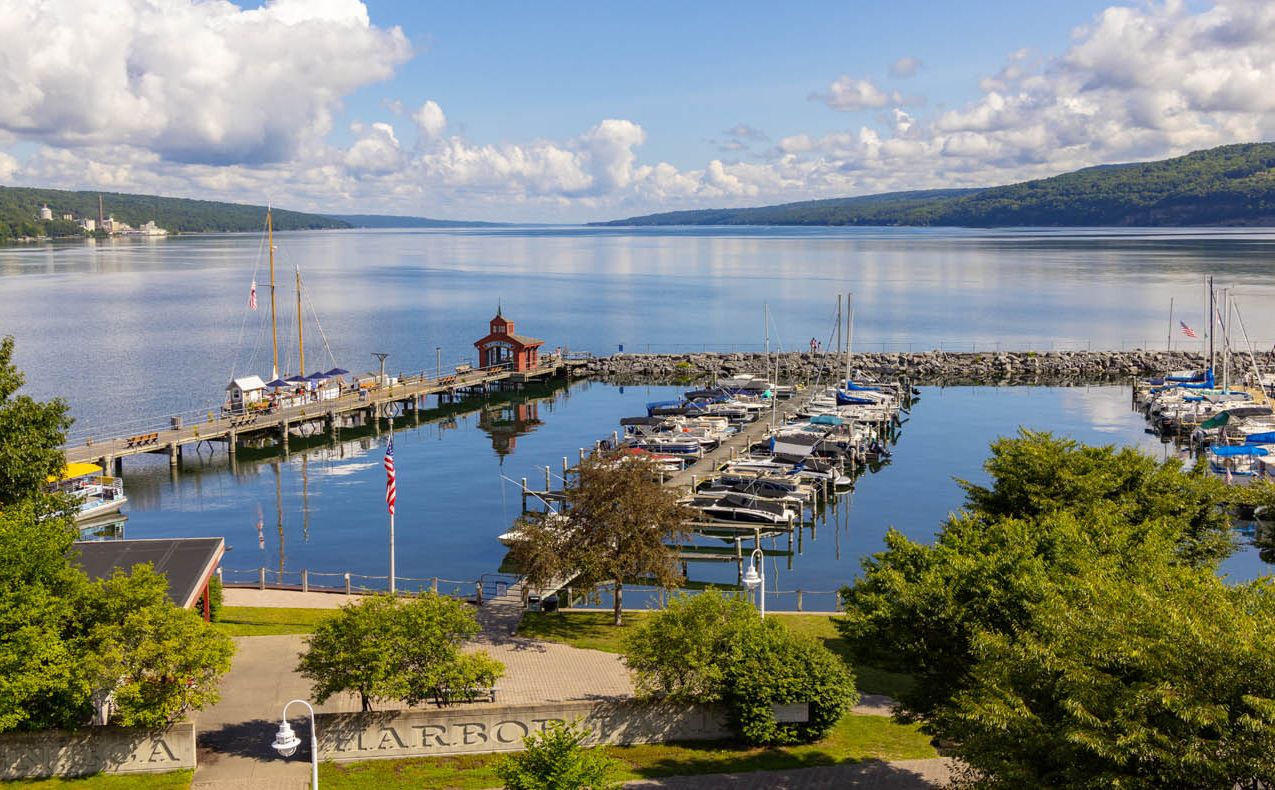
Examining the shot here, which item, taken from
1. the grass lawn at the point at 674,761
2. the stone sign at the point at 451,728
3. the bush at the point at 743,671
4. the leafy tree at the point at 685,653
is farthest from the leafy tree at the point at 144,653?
the bush at the point at 743,671

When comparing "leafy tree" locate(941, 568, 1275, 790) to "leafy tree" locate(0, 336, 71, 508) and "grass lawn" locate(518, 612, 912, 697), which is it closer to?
"grass lawn" locate(518, 612, 912, 697)

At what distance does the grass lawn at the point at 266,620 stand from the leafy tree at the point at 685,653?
11.0 m

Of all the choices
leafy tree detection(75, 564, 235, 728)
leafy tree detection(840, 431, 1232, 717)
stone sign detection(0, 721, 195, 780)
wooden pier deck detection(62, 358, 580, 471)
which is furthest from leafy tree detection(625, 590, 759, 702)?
wooden pier deck detection(62, 358, 580, 471)

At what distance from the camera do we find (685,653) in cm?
2367

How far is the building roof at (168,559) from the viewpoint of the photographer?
87.2 ft

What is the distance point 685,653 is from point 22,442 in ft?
67.1

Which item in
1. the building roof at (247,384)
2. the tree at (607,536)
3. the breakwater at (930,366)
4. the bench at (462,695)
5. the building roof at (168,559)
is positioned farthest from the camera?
→ the breakwater at (930,366)

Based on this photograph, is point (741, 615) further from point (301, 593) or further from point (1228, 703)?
point (301, 593)

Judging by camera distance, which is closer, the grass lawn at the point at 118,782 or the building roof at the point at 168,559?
the grass lawn at the point at 118,782

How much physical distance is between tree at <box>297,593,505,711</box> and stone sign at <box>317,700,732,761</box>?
52 centimetres

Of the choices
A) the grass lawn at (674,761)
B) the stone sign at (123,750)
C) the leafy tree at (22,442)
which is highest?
the leafy tree at (22,442)

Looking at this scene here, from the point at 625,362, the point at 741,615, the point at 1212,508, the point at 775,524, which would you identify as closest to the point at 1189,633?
the point at 741,615

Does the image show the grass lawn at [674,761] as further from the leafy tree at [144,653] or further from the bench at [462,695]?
the leafy tree at [144,653]

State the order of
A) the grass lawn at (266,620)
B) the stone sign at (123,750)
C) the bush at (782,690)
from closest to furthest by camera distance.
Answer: the stone sign at (123,750)
the bush at (782,690)
the grass lawn at (266,620)
